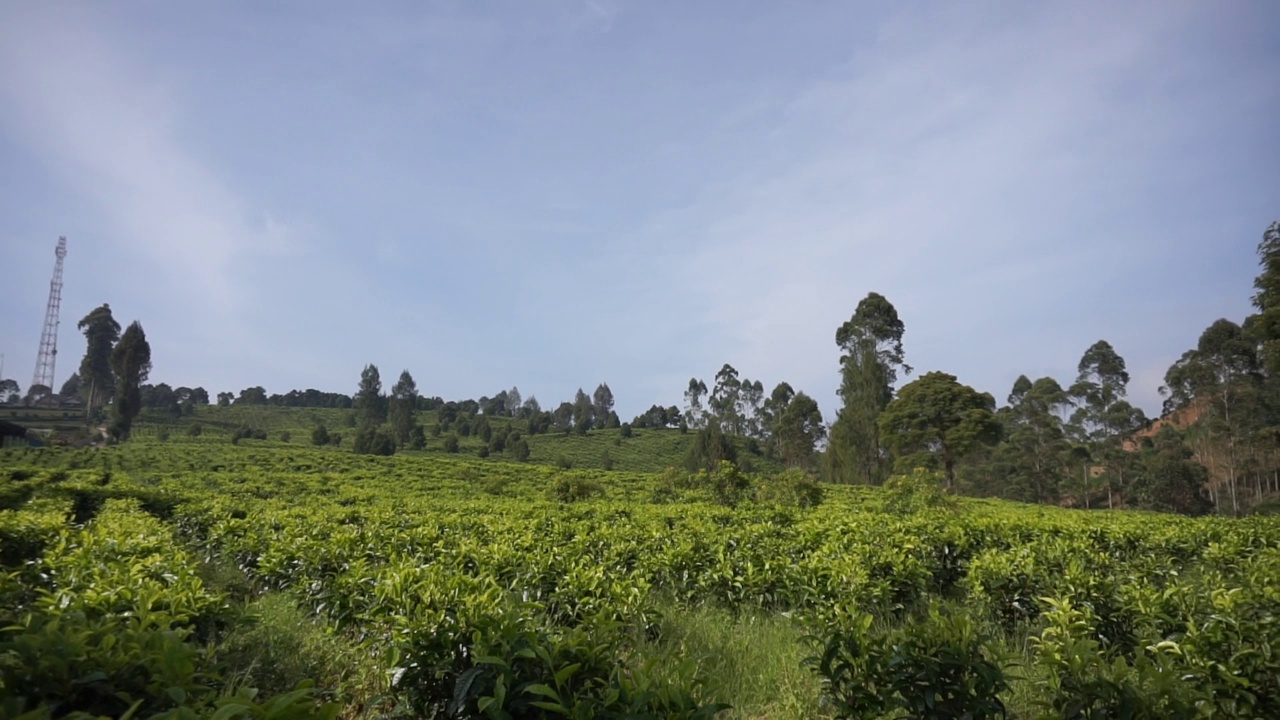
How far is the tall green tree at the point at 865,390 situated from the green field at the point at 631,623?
33649 millimetres

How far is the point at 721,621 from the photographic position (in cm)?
514

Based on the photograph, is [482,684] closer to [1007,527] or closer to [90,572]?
[90,572]

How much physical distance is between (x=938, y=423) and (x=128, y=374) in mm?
60529

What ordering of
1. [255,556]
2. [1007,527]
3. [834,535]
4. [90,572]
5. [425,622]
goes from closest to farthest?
[425,622] < [90,572] < [255,556] < [834,535] < [1007,527]

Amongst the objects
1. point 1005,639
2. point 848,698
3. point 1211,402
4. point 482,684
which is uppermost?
point 1211,402

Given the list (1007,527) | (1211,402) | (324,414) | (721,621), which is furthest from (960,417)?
(324,414)

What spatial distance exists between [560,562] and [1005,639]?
3.82 meters

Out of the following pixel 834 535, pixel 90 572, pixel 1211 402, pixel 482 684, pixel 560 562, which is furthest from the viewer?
pixel 1211 402

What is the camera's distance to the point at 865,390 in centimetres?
4216

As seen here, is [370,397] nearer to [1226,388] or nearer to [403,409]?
[403,409]

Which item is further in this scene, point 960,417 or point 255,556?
point 960,417

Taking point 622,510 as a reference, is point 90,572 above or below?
above

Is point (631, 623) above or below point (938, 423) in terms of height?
below

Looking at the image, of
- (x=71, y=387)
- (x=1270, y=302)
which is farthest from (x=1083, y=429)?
(x=71, y=387)
